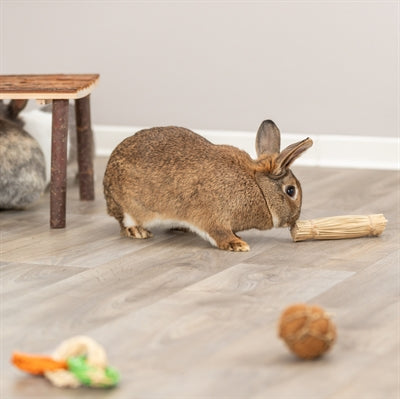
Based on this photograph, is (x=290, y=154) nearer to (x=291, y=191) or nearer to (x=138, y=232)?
(x=291, y=191)

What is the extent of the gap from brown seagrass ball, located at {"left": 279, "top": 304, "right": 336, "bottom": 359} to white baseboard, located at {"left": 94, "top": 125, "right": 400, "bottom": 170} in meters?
2.47

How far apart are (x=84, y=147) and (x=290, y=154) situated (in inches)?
41.4

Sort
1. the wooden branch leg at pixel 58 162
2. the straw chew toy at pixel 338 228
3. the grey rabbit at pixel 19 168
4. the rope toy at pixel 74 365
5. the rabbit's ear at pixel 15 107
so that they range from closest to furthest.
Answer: the rope toy at pixel 74 365
the straw chew toy at pixel 338 228
the wooden branch leg at pixel 58 162
the grey rabbit at pixel 19 168
the rabbit's ear at pixel 15 107

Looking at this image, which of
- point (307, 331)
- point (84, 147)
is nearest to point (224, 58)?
point (84, 147)

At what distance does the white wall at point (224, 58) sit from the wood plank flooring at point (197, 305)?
39.2 inches

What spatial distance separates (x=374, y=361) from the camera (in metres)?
1.98

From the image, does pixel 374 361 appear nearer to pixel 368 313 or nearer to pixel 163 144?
pixel 368 313

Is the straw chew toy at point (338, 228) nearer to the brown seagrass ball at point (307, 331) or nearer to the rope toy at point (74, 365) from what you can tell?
the brown seagrass ball at point (307, 331)

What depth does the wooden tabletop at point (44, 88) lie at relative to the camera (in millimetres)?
3312

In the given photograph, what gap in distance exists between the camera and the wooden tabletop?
10.9 feet

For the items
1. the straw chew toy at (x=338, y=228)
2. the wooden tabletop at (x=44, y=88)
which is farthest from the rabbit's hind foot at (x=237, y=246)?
the wooden tabletop at (x=44, y=88)

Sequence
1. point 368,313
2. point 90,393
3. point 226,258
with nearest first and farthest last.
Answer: point 90,393
point 368,313
point 226,258

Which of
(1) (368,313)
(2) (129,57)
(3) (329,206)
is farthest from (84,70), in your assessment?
(1) (368,313)

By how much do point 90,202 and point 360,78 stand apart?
1.37 metres
